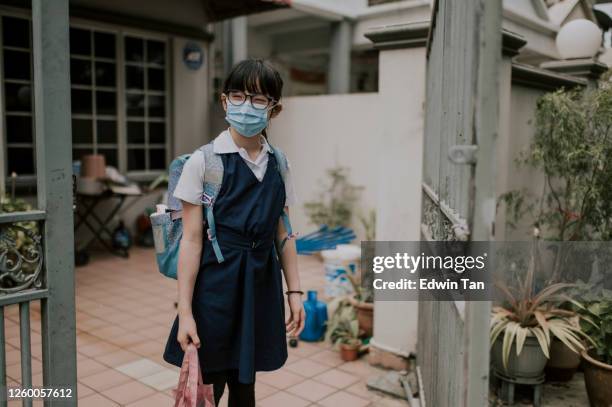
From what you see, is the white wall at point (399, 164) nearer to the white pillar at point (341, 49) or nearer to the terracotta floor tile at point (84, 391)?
the terracotta floor tile at point (84, 391)

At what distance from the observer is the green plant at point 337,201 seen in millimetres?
7484

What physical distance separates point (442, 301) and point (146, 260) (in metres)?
5.64

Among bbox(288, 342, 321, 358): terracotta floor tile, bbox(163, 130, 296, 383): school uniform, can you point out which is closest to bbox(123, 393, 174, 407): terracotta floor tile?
bbox(288, 342, 321, 358): terracotta floor tile

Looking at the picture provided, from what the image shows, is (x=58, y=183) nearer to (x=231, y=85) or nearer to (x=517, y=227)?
(x=231, y=85)

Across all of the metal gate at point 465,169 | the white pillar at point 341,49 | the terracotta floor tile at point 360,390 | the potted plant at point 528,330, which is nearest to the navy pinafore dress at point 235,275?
the metal gate at point 465,169

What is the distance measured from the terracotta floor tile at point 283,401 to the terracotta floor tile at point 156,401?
1.84 feet

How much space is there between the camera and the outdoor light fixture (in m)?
4.99

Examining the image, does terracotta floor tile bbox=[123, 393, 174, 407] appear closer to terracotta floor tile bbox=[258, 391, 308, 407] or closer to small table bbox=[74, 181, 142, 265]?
terracotta floor tile bbox=[258, 391, 308, 407]

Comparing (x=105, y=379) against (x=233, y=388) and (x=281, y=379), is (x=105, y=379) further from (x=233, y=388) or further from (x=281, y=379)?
(x=233, y=388)

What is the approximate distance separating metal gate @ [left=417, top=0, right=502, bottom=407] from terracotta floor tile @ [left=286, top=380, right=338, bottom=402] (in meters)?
1.12

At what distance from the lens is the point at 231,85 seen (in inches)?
89.7

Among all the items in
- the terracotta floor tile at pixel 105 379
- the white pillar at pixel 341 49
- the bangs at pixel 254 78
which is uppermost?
the white pillar at pixel 341 49

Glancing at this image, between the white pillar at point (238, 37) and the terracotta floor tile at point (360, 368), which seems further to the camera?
the white pillar at point (238, 37)

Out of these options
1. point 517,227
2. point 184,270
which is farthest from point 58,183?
point 517,227
